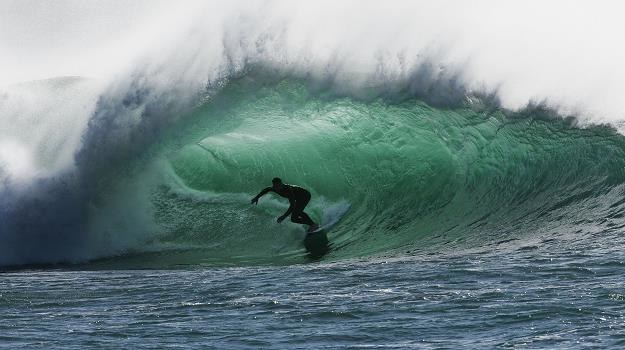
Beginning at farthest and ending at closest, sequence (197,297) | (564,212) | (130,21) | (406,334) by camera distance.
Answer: (130,21) → (564,212) → (197,297) → (406,334)

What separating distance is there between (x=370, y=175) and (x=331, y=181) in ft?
2.05

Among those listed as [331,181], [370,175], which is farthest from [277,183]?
[370,175]

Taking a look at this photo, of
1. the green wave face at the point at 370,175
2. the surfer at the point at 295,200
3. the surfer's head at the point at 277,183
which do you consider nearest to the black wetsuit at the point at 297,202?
the surfer at the point at 295,200

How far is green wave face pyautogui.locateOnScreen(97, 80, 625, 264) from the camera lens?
1505 centimetres

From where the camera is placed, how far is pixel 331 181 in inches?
664

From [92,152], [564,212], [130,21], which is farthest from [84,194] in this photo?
[130,21]

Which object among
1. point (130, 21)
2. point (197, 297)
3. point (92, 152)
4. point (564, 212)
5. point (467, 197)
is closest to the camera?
point (197, 297)

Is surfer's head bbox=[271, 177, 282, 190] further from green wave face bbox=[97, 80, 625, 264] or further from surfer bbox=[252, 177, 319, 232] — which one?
green wave face bbox=[97, 80, 625, 264]

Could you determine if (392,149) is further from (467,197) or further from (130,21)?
(130,21)

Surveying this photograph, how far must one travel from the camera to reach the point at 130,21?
32219mm

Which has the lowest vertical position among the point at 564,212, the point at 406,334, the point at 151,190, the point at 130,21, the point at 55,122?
the point at 406,334

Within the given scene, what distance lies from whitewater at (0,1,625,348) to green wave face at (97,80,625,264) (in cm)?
4

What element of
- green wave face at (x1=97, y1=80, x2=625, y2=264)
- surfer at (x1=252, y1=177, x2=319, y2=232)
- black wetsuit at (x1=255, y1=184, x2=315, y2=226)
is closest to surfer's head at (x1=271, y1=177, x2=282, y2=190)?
surfer at (x1=252, y1=177, x2=319, y2=232)

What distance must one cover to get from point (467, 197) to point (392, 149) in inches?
75.8
